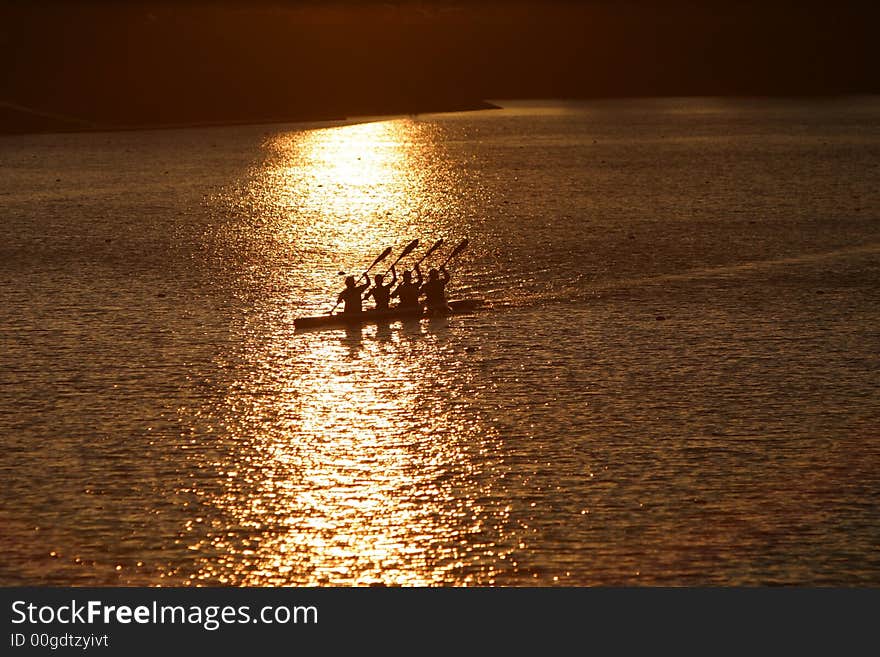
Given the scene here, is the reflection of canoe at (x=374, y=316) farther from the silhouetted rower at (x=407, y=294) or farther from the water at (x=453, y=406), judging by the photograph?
the water at (x=453, y=406)

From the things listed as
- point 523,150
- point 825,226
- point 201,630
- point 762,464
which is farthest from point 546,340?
point 523,150

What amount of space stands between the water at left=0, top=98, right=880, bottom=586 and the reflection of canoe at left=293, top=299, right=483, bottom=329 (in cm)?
72

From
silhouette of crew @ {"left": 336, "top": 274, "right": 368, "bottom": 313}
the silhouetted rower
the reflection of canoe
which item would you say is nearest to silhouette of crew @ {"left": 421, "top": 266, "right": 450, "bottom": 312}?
the reflection of canoe

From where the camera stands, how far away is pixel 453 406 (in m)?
31.2

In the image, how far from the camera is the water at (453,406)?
72.7 ft

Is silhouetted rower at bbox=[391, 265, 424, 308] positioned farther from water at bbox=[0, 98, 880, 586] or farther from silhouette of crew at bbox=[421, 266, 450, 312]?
water at bbox=[0, 98, 880, 586]

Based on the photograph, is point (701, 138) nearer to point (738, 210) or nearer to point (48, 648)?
point (738, 210)

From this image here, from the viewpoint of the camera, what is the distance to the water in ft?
72.7

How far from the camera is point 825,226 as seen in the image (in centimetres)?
6356

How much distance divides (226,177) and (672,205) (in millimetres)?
35275

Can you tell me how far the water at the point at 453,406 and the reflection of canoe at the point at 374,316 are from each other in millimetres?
720

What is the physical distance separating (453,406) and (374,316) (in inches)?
376

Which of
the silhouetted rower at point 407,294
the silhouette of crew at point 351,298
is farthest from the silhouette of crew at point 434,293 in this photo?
the silhouette of crew at point 351,298

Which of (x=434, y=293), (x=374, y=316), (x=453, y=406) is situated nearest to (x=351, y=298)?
(x=374, y=316)
